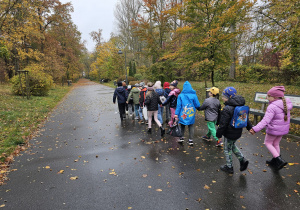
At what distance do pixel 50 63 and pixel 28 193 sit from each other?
24.8 metres

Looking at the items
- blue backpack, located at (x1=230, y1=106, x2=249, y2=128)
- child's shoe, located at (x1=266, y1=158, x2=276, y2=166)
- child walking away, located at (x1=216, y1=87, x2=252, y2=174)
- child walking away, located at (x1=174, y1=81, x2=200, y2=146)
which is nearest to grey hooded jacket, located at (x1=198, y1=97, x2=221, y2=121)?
child walking away, located at (x1=174, y1=81, x2=200, y2=146)

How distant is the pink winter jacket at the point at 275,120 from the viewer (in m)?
3.60

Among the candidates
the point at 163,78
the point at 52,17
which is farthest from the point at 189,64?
the point at 52,17

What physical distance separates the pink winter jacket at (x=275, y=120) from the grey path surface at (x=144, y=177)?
3.02 ft

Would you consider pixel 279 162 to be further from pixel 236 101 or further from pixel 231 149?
pixel 236 101

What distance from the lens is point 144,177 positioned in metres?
3.83

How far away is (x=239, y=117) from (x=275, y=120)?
833 millimetres

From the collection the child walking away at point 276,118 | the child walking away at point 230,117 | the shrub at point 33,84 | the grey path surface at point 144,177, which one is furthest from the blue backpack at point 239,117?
the shrub at point 33,84

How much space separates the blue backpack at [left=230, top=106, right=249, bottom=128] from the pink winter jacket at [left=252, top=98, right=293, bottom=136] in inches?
10.2

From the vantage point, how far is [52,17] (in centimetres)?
2909

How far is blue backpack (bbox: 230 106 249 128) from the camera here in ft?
11.7

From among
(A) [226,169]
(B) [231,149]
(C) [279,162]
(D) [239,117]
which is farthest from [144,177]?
(C) [279,162]

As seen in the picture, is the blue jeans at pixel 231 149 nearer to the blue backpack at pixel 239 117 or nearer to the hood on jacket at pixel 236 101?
the blue backpack at pixel 239 117

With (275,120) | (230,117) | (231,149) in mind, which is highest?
(230,117)
